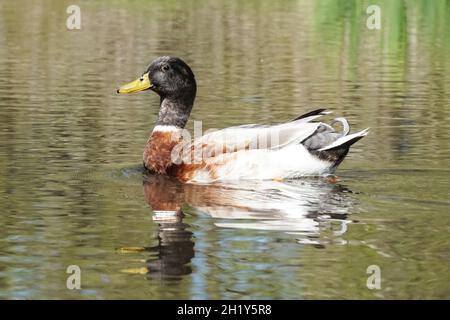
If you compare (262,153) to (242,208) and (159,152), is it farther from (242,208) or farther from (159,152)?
(242,208)

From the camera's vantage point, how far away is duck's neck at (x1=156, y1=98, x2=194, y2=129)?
13.5 m

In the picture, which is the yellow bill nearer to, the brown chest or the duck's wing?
the brown chest

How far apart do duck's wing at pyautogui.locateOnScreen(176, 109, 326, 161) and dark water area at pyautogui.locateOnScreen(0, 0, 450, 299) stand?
377mm

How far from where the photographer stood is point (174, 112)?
537 inches

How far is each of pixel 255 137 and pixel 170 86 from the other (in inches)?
68.1

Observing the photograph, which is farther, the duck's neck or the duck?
the duck's neck

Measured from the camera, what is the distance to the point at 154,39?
84.8 feet

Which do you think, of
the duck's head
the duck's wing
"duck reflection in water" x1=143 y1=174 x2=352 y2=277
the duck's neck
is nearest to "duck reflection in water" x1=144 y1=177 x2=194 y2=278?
"duck reflection in water" x1=143 y1=174 x2=352 y2=277

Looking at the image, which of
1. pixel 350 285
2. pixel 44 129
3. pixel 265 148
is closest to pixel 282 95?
pixel 44 129

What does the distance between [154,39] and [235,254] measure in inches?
678

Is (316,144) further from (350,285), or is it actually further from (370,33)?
(370,33)

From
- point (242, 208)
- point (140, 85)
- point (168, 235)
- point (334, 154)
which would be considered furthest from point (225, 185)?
point (168, 235)
